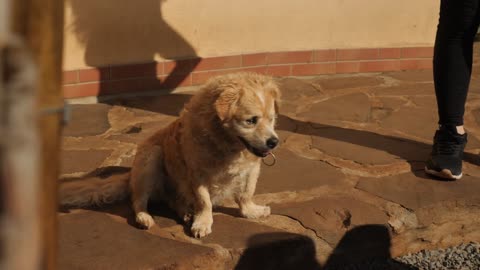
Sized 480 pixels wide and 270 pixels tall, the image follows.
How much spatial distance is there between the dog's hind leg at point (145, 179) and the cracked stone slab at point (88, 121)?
1375 millimetres

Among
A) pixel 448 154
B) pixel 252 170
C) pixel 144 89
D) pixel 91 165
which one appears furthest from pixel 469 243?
pixel 144 89

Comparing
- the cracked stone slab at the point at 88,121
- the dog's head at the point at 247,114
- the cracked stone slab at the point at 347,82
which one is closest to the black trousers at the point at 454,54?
the dog's head at the point at 247,114

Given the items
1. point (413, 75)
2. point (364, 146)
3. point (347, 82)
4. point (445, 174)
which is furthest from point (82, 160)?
point (413, 75)

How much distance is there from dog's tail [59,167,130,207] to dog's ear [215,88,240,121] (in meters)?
0.83

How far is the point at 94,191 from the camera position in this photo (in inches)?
145

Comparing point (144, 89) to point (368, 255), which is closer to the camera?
point (368, 255)

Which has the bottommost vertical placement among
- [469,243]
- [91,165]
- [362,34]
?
[469,243]

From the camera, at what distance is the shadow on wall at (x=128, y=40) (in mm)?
5664

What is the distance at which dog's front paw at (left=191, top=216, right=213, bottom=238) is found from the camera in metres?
3.34

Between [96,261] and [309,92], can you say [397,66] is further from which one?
[96,261]

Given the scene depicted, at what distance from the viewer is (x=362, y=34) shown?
270 inches

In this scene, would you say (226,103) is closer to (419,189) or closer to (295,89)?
(419,189)

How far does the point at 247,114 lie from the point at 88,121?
224 cm

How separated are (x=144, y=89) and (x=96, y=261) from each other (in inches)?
121
